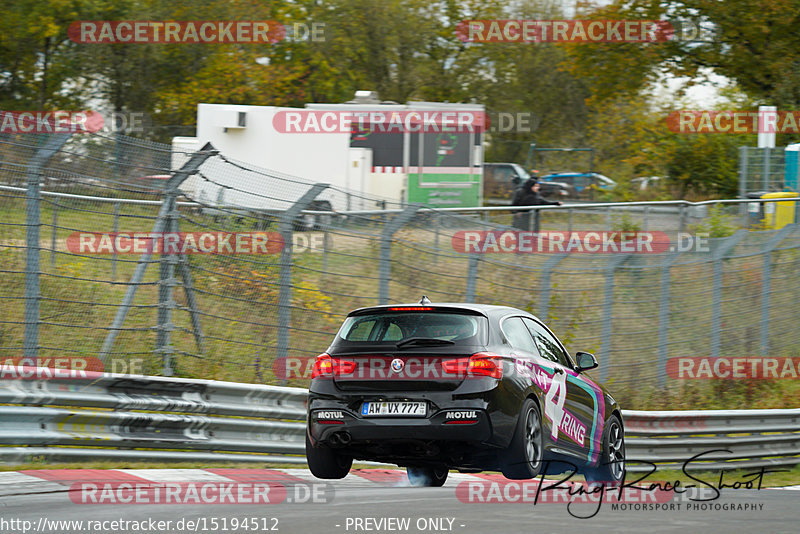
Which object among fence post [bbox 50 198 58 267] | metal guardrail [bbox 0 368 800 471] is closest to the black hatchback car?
metal guardrail [bbox 0 368 800 471]

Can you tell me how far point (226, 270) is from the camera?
1235 centimetres

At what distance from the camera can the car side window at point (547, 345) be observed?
938 centimetres

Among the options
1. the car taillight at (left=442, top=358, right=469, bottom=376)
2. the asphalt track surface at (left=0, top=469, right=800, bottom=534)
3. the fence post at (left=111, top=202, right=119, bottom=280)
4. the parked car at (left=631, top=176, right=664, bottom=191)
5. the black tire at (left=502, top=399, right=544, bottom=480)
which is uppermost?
the parked car at (left=631, top=176, right=664, bottom=191)

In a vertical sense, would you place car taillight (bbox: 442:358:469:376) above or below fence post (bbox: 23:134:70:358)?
below

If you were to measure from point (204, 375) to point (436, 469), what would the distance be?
325cm

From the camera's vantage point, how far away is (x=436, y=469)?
10008 mm

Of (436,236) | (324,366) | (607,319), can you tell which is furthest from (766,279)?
(324,366)

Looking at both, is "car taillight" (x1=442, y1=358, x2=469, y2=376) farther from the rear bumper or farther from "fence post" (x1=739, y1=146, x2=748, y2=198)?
"fence post" (x1=739, y1=146, x2=748, y2=198)

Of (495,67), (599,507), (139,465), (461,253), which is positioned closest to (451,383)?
(599,507)

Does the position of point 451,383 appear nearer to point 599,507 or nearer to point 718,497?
point 599,507

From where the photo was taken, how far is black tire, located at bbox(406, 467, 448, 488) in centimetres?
987

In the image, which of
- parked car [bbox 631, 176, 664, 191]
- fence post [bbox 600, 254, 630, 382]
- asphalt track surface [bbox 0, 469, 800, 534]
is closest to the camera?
asphalt track surface [bbox 0, 469, 800, 534]

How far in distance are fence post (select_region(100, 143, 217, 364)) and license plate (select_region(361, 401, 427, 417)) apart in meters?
3.95

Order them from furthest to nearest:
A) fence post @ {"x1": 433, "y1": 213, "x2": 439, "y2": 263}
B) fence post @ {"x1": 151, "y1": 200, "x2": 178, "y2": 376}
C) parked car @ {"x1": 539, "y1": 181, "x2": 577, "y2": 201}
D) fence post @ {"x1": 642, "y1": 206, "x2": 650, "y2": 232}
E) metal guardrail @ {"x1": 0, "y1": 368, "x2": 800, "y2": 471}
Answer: parked car @ {"x1": 539, "y1": 181, "x2": 577, "y2": 201}, fence post @ {"x1": 642, "y1": 206, "x2": 650, "y2": 232}, fence post @ {"x1": 433, "y1": 213, "x2": 439, "y2": 263}, fence post @ {"x1": 151, "y1": 200, "x2": 178, "y2": 376}, metal guardrail @ {"x1": 0, "y1": 368, "x2": 800, "y2": 471}
